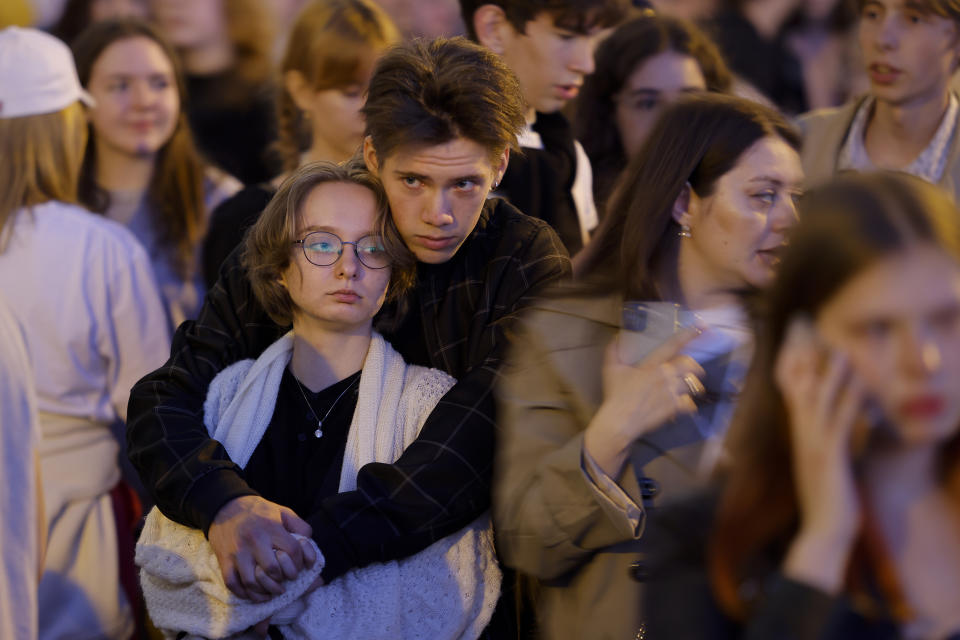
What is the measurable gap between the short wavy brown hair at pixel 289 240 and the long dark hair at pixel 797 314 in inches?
49.9

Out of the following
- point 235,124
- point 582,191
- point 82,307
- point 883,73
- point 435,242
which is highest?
point 883,73

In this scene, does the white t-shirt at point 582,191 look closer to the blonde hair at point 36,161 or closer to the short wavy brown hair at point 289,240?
the short wavy brown hair at point 289,240

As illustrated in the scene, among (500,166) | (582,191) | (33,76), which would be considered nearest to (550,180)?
(582,191)

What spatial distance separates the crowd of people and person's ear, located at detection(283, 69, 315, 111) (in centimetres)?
1

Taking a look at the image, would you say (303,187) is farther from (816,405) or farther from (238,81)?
(238,81)

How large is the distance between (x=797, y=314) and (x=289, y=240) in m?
1.45

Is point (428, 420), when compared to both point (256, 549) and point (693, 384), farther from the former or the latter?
point (693, 384)

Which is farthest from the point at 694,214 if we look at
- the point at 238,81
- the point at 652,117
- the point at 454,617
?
the point at 238,81

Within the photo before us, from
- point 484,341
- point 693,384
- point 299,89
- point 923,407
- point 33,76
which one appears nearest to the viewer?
point 923,407

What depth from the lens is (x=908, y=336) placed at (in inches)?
49.3

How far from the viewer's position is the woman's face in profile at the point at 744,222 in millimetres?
2432

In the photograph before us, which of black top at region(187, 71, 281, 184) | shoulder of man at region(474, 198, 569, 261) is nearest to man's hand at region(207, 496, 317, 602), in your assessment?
shoulder of man at region(474, 198, 569, 261)

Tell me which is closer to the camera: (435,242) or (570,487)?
(570,487)

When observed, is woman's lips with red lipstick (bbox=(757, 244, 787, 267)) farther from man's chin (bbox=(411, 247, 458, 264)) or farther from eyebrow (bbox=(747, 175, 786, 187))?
man's chin (bbox=(411, 247, 458, 264))
